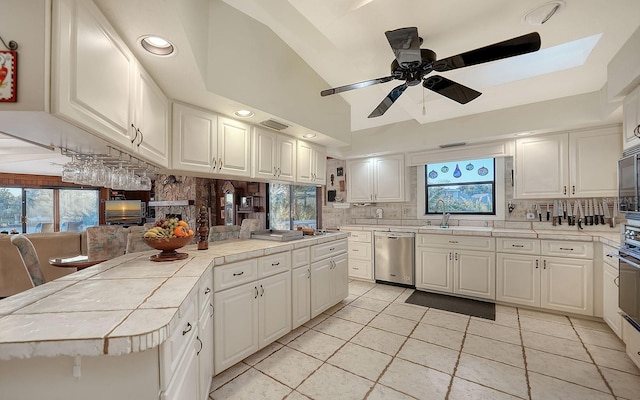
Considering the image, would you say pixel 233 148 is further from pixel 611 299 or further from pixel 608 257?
pixel 611 299

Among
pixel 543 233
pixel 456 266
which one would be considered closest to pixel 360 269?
pixel 456 266

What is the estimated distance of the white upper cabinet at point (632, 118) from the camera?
211cm

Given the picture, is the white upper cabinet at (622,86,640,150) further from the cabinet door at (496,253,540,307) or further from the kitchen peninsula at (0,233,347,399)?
the kitchen peninsula at (0,233,347,399)

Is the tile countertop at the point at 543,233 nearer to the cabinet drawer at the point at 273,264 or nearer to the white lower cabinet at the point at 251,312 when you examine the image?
the cabinet drawer at the point at 273,264

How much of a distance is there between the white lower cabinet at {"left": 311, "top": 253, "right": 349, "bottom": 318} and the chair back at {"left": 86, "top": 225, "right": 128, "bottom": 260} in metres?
2.36

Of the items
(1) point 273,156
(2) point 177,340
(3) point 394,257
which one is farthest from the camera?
(3) point 394,257

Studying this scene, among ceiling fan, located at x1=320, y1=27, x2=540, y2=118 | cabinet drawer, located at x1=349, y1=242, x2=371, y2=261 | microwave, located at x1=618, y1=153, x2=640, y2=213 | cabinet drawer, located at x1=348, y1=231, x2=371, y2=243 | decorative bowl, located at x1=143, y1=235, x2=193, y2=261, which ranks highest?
ceiling fan, located at x1=320, y1=27, x2=540, y2=118

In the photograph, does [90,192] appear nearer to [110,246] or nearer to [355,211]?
[110,246]

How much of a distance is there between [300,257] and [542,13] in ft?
8.53

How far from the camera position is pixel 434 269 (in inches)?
149

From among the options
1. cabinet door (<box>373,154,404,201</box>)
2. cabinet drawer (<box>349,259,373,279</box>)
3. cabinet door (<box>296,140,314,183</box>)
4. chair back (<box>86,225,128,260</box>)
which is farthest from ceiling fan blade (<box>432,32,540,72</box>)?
chair back (<box>86,225,128,260</box>)

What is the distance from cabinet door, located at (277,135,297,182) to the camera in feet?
9.77

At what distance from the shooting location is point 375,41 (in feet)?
6.75

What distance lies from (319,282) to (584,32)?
303 centimetres
